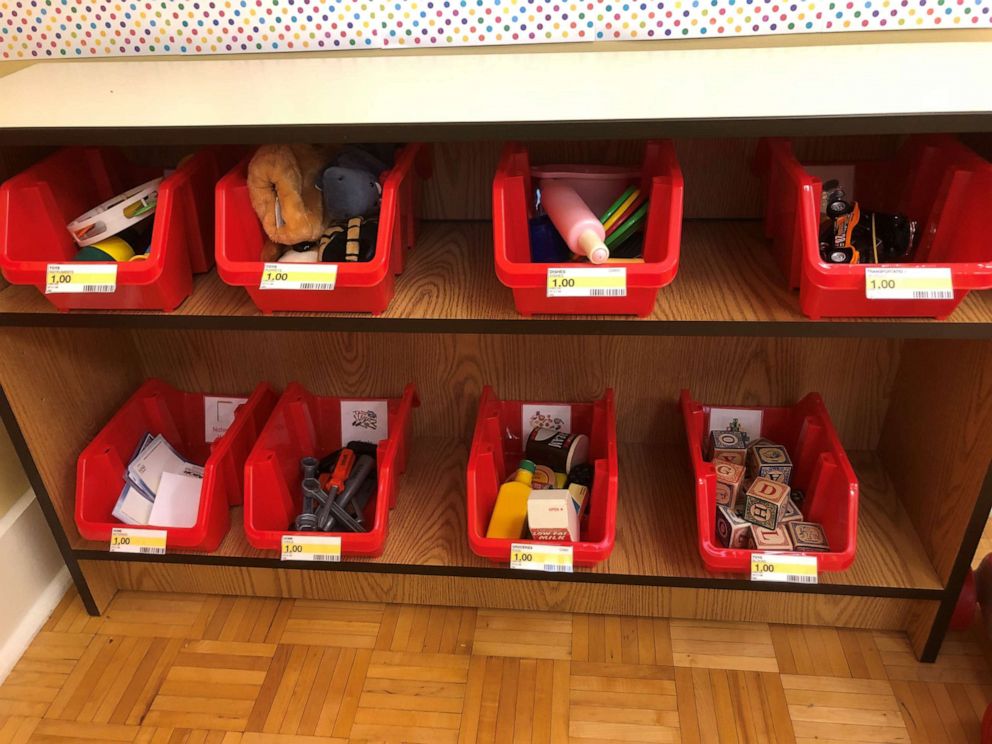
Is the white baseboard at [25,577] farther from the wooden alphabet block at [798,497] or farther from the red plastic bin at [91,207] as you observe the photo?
the wooden alphabet block at [798,497]

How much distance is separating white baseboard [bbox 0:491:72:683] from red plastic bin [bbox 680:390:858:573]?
1.33 metres

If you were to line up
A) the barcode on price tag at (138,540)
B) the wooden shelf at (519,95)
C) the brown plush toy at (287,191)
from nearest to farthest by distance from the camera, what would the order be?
the wooden shelf at (519,95), the brown plush toy at (287,191), the barcode on price tag at (138,540)

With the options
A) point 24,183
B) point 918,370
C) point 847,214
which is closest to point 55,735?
point 24,183

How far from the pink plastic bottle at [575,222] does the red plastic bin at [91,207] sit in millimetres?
576

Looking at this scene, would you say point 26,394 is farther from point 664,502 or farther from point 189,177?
point 664,502

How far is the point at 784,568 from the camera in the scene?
1270 mm

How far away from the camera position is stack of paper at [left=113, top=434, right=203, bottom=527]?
1.45m

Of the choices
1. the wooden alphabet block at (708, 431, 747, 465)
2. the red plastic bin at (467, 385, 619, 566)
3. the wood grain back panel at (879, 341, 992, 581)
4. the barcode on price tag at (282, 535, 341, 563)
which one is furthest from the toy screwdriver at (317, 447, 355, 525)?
the wood grain back panel at (879, 341, 992, 581)

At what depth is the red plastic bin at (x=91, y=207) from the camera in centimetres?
113

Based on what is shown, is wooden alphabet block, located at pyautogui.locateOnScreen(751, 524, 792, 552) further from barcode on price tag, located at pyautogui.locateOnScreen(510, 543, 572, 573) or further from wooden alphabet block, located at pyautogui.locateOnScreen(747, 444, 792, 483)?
barcode on price tag, located at pyautogui.locateOnScreen(510, 543, 572, 573)

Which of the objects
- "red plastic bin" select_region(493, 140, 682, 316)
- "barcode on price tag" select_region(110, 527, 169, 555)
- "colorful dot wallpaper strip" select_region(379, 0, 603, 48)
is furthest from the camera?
"barcode on price tag" select_region(110, 527, 169, 555)

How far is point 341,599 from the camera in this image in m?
1.56

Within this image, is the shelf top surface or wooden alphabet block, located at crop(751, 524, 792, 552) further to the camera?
wooden alphabet block, located at crop(751, 524, 792, 552)

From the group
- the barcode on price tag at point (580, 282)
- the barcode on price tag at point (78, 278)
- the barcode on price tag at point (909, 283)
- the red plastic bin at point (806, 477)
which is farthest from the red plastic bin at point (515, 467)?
the barcode on price tag at point (78, 278)
